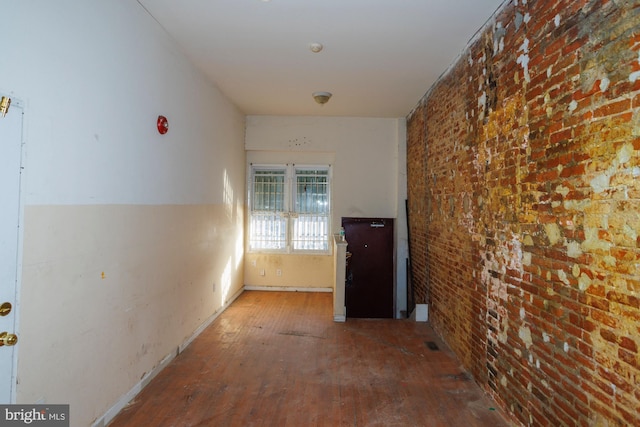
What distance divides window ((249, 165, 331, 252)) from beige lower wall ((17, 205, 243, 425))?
105 inches

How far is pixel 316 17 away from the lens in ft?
9.52

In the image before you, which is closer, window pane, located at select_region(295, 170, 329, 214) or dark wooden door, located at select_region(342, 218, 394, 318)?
dark wooden door, located at select_region(342, 218, 394, 318)

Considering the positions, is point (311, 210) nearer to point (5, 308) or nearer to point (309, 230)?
point (309, 230)

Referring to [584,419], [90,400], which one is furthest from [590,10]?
[90,400]

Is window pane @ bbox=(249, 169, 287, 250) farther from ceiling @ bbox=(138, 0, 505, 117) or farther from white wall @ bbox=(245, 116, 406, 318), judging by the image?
ceiling @ bbox=(138, 0, 505, 117)

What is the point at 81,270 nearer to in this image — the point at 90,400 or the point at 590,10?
the point at 90,400

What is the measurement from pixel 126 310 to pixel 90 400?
62cm

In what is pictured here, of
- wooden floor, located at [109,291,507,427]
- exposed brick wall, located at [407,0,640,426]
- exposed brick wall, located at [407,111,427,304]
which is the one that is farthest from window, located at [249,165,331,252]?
exposed brick wall, located at [407,0,640,426]

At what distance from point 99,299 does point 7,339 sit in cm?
75

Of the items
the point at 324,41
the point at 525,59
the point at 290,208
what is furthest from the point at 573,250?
the point at 290,208

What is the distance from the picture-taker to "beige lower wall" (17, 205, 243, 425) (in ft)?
5.97

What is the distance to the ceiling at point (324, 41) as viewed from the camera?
2.77 m

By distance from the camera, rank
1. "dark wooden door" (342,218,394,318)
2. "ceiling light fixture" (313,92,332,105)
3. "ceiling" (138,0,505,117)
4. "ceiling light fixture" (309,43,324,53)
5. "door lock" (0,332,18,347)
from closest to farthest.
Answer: "door lock" (0,332,18,347) < "ceiling" (138,0,505,117) < "ceiling light fixture" (309,43,324,53) < "ceiling light fixture" (313,92,332,105) < "dark wooden door" (342,218,394,318)

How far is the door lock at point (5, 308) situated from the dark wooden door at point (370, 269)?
4.47 metres
